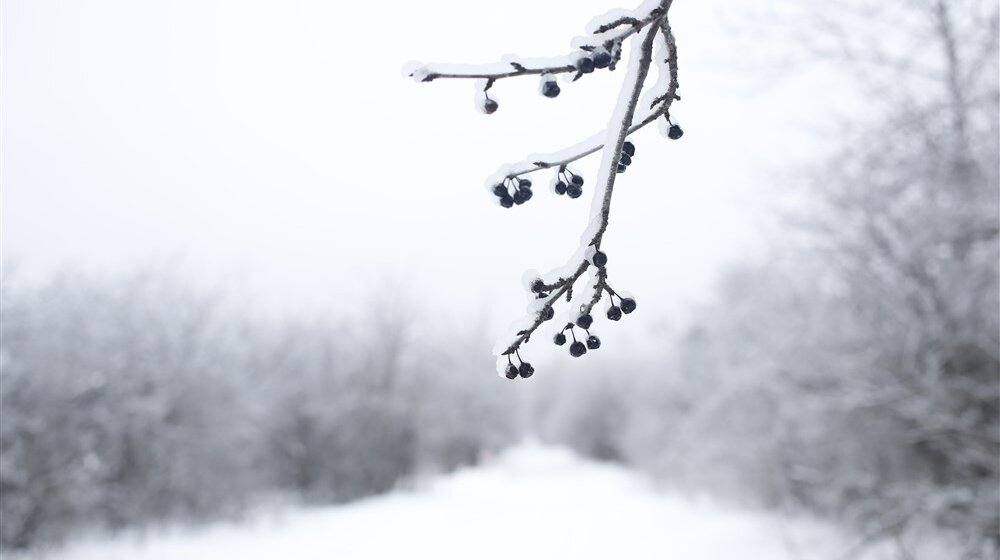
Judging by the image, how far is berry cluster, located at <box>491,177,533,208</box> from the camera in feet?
3.55

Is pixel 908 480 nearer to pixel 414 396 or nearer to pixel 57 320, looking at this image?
pixel 57 320

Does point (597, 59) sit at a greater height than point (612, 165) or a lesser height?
greater

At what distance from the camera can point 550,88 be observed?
95cm

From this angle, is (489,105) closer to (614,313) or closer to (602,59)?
(602,59)

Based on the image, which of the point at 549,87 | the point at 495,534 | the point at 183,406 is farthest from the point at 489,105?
the point at 183,406

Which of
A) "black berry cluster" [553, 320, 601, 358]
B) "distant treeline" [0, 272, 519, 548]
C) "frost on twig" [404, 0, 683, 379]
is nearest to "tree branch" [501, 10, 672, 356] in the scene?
"frost on twig" [404, 0, 683, 379]

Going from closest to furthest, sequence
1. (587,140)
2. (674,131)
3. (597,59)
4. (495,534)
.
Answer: (597,59)
(587,140)
(674,131)
(495,534)

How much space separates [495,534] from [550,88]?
13.5 metres

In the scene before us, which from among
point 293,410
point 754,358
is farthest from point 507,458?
point 754,358

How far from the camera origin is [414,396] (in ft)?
83.9

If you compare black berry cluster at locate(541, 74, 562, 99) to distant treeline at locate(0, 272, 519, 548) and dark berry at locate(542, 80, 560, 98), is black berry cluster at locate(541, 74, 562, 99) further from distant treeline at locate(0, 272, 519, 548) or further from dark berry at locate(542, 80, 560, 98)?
distant treeline at locate(0, 272, 519, 548)

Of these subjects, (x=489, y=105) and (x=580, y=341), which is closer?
(x=489, y=105)

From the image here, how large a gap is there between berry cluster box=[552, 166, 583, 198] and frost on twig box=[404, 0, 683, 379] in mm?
32

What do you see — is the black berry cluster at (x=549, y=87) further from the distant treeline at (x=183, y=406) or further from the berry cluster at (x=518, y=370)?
the distant treeline at (x=183, y=406)
